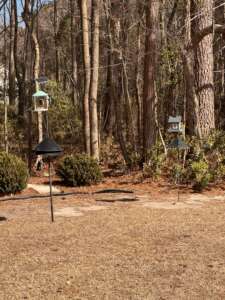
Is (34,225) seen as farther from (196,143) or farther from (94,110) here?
(94,110)

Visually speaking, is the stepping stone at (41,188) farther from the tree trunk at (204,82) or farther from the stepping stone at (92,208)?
the tree trunk at (204,82)

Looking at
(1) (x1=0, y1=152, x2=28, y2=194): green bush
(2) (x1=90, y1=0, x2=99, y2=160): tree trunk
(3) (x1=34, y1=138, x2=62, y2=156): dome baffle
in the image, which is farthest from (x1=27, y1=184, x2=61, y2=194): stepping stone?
(3) (x1=34, y1=138, x2=62, y2=156): dome baffle

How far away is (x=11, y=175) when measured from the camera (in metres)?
11.2

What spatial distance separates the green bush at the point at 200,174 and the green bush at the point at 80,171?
7.63 ft

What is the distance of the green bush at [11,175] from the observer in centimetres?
1115

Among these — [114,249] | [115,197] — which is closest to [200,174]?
[115,197]

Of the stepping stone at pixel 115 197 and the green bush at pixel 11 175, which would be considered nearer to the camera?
the stepping stone at pixel 115 197

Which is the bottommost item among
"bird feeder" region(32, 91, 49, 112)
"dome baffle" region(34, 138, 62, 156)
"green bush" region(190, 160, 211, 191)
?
"green bush" region(190, 160, 211, 191)

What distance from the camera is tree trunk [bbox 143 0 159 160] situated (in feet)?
45.1

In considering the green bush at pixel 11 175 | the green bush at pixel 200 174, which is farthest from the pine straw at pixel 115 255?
the green bush at pixel 11 175

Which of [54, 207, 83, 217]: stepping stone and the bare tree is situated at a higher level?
the bare tree

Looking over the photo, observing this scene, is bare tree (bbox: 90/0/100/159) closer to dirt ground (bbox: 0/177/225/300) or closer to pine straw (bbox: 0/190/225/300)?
dirt ground (bbox: 0/177/225/300)

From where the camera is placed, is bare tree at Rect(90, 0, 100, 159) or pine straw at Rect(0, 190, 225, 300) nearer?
pine straw at Rect(0, 190, 225, 300)

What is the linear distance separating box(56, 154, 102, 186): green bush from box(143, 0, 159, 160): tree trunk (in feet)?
6.00
